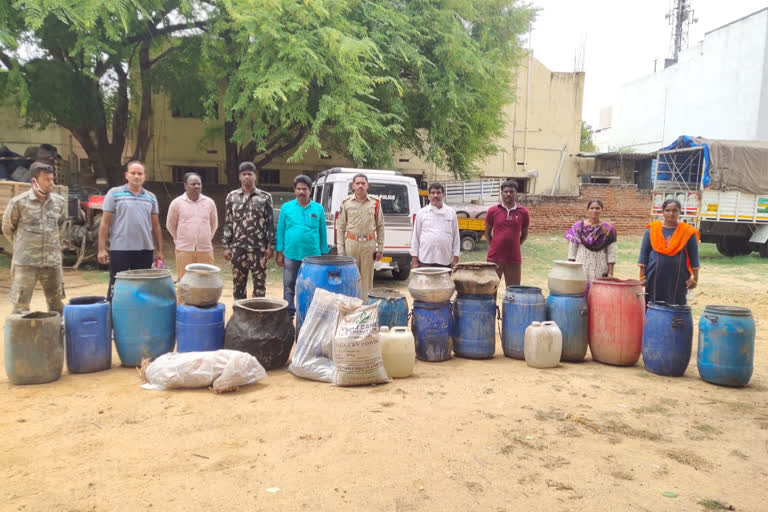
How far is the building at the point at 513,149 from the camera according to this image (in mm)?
18859

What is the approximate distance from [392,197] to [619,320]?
4949 mm

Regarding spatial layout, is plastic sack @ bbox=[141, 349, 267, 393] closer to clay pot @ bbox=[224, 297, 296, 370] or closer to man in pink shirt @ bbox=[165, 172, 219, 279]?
clay pot @ bbox=[224, 297, 296, 370]

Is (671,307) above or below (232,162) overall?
below

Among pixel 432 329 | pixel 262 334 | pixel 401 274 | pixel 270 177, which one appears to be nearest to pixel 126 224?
pixel 262 334

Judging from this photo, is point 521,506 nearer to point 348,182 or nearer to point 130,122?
point 348,182

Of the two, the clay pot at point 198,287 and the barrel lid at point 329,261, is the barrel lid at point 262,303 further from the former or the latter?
the barrel lid at point 329,261

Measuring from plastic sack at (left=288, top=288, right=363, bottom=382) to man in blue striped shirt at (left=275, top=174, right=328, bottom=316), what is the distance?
1.28 meters

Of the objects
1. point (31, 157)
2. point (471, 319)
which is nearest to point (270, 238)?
point (471, 319)

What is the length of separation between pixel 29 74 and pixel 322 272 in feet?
35.6

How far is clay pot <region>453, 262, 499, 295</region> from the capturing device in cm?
529

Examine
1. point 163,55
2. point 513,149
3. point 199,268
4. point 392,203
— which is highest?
point 163,55

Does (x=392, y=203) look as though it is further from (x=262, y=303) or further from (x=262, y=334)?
(x=262, y=334)

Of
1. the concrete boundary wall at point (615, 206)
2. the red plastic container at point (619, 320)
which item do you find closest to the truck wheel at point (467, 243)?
the concrete boundary wall at point (615, 206)

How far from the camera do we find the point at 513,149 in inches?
920
